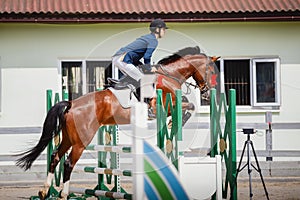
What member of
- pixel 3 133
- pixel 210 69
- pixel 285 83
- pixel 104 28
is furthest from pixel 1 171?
pixel 285 83

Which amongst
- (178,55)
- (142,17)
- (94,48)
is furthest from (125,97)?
(142,17)

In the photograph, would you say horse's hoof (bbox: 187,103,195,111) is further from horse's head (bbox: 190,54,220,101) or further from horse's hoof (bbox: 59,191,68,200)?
horse's hoof (bbox: 59,191,68,200)

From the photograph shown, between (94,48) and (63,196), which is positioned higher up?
(94,48)

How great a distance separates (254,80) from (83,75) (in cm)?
367

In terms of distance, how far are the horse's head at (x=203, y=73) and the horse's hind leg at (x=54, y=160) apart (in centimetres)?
227

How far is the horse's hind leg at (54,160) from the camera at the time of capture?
11.9 meters

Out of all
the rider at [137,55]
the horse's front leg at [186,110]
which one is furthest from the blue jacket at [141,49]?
the horse's front leg at [186,110]

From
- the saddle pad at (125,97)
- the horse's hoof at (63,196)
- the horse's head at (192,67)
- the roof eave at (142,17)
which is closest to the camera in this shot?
the horse's hoof at (63,196)

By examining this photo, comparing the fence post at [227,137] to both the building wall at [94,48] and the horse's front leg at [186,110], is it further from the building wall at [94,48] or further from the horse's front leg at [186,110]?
the building wall at [94,48]

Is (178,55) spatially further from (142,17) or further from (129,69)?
(142,17)

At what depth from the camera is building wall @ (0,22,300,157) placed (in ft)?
56.0

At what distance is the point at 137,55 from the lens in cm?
1184

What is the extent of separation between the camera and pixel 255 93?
17.7m

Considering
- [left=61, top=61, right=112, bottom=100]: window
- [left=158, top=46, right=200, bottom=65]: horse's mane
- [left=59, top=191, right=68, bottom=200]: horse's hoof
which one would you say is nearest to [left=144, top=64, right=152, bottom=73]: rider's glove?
[left=158, top=46, right=200, bottom=65]: horse's mane
